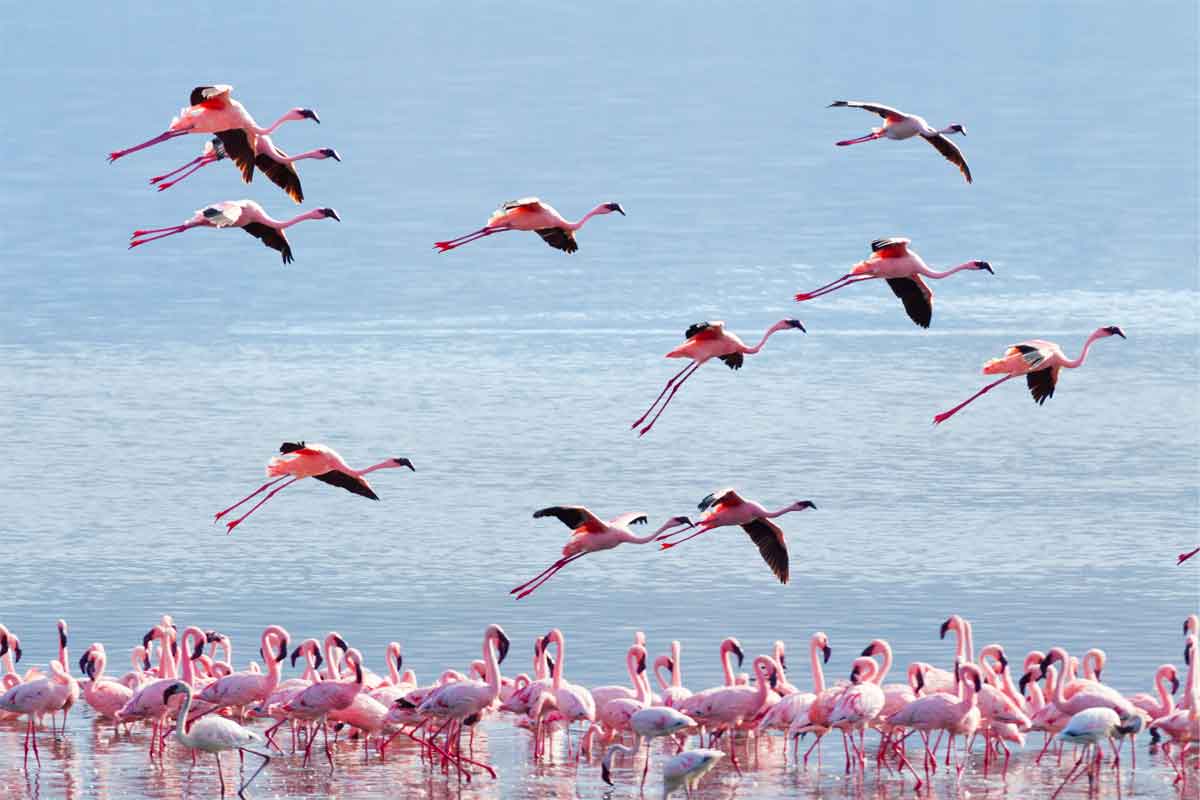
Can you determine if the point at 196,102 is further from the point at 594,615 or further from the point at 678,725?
the point at 594,615

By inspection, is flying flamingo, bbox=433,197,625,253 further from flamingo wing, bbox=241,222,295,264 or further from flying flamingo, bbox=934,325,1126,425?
flying flamingo, bbox=934,325,1126,425

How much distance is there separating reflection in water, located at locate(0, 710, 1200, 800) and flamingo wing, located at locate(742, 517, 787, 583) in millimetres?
1114

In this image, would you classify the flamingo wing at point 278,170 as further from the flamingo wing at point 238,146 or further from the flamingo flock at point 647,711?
the flamingo flock at point 647,711

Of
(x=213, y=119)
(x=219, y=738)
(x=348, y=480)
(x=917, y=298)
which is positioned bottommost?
(x=219, y=738)

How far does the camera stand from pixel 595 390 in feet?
103

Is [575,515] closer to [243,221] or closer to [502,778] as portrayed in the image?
[502,778]

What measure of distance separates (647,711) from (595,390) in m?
16.4

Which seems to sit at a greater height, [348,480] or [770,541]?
[348,480]

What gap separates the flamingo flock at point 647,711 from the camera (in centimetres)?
1535

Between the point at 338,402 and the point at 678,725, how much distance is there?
53.0 ft

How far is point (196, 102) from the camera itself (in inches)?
580

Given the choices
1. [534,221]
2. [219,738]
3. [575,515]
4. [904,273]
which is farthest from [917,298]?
[219,738]

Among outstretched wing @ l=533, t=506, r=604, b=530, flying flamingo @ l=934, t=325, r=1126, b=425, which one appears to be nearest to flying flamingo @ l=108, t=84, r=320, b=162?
outstretched wing @ l=533, t=506, r=604, b=530

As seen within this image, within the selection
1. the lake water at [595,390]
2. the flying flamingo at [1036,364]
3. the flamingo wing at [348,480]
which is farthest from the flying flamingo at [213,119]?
the flying flamingo at [1036,364]
